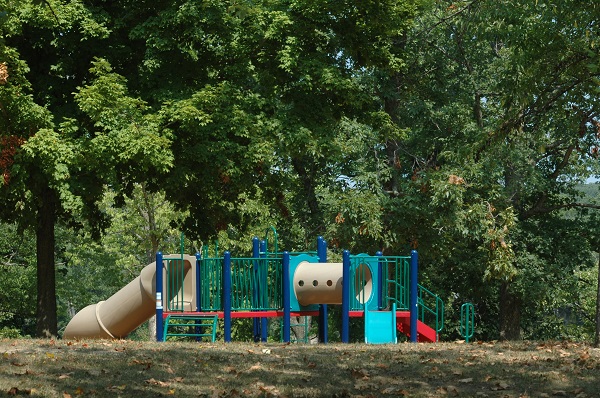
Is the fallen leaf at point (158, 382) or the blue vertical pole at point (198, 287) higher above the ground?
the blue vertical pole at point (198, 287)

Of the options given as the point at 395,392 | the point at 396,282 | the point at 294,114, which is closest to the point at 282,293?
the point at 396,282

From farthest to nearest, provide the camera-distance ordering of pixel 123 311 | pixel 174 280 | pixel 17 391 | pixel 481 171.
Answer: pixel 481 171
pixel 123 311
pixel 174 280
pixel 17 391

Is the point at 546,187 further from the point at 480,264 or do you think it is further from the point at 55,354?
the point at 55,354

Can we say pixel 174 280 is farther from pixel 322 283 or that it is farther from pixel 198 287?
pixel 322 283

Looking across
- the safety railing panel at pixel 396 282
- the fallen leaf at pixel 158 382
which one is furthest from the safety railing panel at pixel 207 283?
the fallen leaf at pixel 158 382

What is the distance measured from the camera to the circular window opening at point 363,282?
20491 mm

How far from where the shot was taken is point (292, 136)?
69.5ft

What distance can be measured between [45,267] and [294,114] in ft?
22.8

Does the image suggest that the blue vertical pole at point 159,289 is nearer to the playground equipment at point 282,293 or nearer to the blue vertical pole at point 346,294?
the playground equipment at point 282,293

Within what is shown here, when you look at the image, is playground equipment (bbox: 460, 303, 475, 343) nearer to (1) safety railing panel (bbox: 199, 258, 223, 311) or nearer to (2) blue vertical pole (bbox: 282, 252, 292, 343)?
Answer: (2) blue vertical pole (bbox: 282, 252, 292, 343)

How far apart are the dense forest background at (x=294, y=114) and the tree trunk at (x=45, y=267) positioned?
0.13ft

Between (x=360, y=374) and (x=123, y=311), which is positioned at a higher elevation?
(x=123, y=311)

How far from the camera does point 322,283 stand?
782 inches

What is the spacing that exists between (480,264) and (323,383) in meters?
22.9
